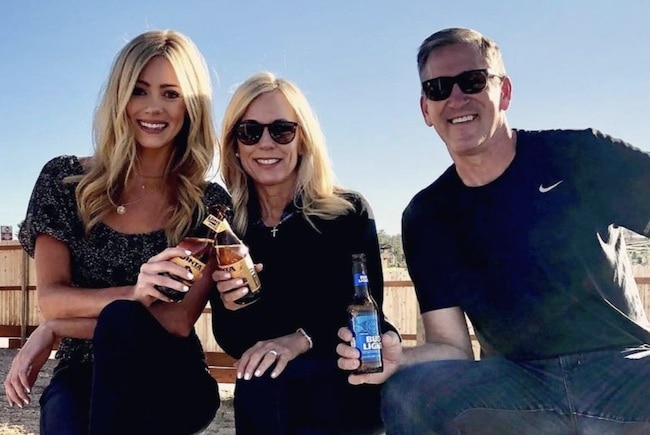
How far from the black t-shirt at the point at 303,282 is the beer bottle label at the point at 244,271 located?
37 cm

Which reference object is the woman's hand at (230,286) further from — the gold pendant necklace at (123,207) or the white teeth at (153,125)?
the white teeth at (153,125)

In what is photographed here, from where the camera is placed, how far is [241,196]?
3.27 meters

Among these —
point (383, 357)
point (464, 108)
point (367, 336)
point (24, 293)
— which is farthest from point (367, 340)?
point (24, 293)

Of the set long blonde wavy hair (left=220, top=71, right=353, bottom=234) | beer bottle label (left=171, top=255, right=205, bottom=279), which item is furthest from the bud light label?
beer bottle label (left=171, top=255, right=205, bottom=279)

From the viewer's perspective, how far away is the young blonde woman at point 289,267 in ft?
8.45

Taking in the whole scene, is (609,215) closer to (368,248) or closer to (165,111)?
(368,248)

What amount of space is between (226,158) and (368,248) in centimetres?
86

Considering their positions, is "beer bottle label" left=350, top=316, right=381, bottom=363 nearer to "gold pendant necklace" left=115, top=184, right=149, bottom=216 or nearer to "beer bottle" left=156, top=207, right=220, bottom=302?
"beer bottle" left=156, top=207, right=220, bottom=302

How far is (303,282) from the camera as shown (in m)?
3.04

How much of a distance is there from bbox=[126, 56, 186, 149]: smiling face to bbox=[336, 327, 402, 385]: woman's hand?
4.18 ft

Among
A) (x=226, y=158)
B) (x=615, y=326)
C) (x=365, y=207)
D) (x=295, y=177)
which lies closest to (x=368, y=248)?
(x=365, y=207)

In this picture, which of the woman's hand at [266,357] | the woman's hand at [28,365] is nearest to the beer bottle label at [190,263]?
the woman's hand at [266,357]

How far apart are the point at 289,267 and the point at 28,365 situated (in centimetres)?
115

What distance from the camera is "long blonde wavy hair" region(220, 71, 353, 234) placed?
3.18 metres
